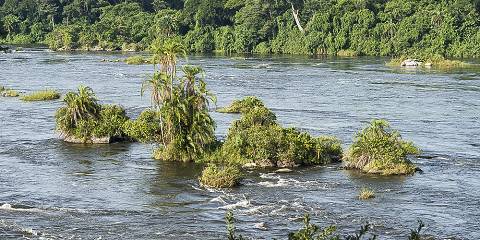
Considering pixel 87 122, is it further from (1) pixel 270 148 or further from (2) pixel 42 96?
(2) pixel 42 96

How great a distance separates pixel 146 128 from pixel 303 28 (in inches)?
4992

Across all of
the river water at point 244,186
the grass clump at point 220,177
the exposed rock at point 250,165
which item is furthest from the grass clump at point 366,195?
the exposed rock at point 250,165

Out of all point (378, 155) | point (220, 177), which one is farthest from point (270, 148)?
point (378, 155)

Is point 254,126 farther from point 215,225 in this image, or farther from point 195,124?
point 215,225

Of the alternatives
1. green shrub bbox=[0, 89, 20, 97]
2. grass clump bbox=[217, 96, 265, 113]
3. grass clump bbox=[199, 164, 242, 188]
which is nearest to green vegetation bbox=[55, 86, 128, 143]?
grass clump bbox=[199, 164, 242, 188]

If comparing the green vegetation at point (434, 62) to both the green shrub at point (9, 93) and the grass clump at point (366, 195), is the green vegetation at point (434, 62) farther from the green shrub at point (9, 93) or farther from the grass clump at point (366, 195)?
the grass clump at point (366, 195)

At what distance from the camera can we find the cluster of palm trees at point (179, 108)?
163 feet

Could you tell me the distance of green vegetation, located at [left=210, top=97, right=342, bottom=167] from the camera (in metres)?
49.2

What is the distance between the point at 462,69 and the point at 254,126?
7627cm

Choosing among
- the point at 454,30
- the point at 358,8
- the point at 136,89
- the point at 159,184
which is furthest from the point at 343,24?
the point at 159,184

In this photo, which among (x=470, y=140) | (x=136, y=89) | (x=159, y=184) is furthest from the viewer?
(x=136, y=89)

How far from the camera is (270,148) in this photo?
4912 centimetres

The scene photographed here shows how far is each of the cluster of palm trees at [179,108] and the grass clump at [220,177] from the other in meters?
5.66

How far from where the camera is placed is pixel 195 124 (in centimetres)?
5000
